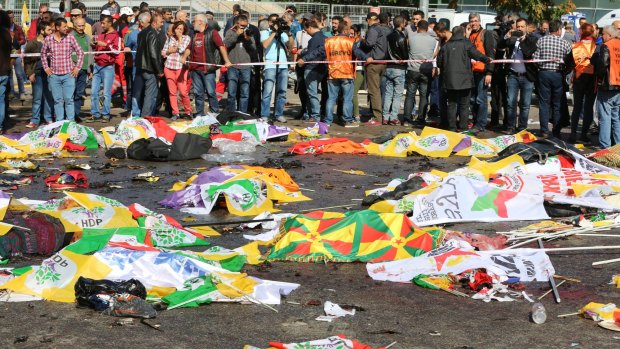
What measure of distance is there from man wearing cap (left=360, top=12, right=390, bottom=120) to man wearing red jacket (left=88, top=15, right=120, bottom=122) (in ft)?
15.8

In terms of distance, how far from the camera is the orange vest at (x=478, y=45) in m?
18.7

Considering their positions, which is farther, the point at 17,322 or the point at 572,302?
the point at 572,302

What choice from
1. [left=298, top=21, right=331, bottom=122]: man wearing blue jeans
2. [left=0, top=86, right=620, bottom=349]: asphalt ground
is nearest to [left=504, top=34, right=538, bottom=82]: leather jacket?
[left=298, top=21, right=331, bottom=122]: man wearing blue jeans

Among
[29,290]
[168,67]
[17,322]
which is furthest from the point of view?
[168,67]

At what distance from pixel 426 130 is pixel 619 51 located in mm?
3212

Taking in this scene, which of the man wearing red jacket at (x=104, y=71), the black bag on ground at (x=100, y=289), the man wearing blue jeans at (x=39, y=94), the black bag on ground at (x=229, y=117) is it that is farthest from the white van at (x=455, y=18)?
the black bag on ground at (x=100, y=289)

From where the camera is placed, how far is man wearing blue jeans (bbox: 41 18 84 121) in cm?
1789

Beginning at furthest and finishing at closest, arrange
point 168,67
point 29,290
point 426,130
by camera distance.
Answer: point 168,67 < point 426,130 < point 29,290

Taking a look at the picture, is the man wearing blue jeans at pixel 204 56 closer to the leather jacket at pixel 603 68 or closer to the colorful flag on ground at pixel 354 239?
the leather jacket at pixel 603 68

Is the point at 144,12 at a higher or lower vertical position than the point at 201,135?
higher

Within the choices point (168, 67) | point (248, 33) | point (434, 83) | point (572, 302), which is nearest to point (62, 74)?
point (168, 67)

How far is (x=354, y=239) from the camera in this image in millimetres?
9133

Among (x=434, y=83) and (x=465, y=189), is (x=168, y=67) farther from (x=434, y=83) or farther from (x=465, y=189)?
(x=465, y=189)

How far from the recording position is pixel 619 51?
16.0 meters
